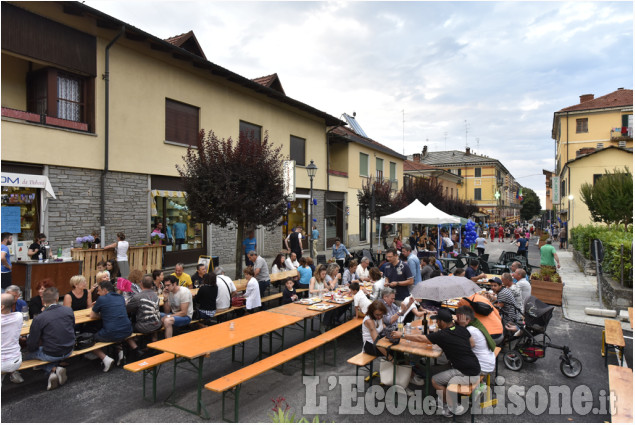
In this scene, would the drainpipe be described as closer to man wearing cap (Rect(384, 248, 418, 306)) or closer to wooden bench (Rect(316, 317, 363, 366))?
wooden bench (Rect(316, 317, 363, 366))

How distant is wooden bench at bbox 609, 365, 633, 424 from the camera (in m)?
4.06

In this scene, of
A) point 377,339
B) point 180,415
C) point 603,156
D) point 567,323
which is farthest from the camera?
point 603,156

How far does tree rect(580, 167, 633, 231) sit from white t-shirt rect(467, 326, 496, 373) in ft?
62.7

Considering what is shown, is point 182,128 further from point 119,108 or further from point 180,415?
point 180,415

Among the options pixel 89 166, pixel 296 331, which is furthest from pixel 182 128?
pixel 296 331

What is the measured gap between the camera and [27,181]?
9.95 metres

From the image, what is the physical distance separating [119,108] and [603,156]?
33.5m

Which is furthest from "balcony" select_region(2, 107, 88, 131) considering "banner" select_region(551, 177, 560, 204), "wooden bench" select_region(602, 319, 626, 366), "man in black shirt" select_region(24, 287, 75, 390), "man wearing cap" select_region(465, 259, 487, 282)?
"banner" select_region(551, 177, 560, 204)

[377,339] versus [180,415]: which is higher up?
[377,339]

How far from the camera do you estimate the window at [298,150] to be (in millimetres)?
20859

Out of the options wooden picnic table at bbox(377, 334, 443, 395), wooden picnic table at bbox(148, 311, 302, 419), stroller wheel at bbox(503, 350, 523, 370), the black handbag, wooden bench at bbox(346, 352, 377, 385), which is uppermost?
wooden picnic table at bbox(148, 311, 302, 419)

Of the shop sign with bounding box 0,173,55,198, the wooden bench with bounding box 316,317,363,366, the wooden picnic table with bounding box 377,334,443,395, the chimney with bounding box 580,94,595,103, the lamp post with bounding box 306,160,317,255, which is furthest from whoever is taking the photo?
the chimney with bounding box 580,94,595,103

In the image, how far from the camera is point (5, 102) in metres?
11.1

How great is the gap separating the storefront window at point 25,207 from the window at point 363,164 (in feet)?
66.3
